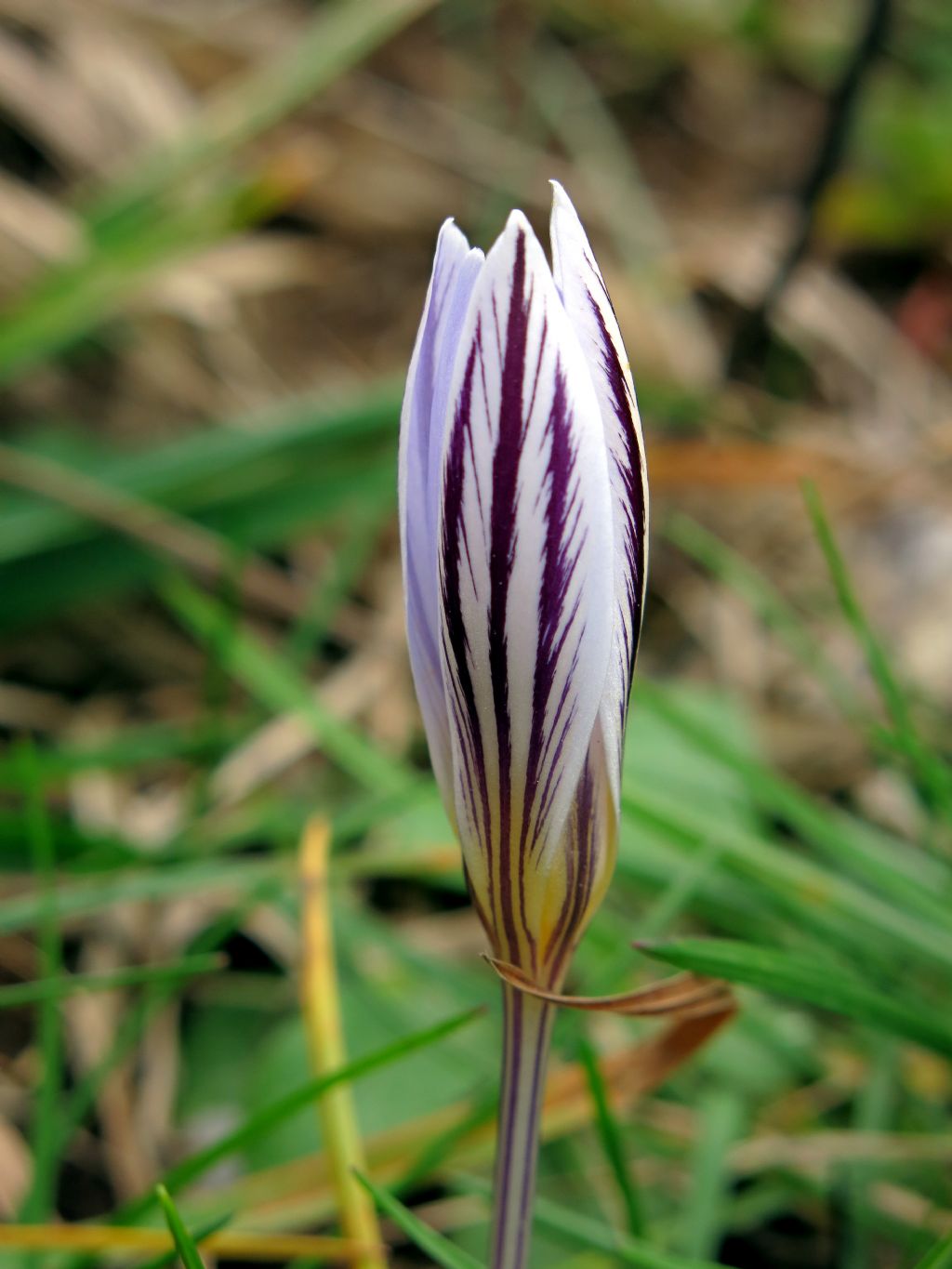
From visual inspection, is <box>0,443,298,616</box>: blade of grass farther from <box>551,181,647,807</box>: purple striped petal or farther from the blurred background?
<box>551,181,647,807</box>: purple striped petal

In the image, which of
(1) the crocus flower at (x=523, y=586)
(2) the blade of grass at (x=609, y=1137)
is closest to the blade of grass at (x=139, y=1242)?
(2) the blade of grass at (x=609, y=1137)

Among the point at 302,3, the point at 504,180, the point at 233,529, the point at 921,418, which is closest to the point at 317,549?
the point at 233,529

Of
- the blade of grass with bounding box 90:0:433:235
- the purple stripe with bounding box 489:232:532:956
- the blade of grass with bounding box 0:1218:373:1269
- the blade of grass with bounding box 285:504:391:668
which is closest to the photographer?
the purple stripe with bounding box 489:232:532:956

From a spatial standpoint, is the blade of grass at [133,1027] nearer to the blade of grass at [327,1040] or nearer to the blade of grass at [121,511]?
the blade of grass at [327,1040]

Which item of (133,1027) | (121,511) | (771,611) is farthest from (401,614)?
(133,1027)

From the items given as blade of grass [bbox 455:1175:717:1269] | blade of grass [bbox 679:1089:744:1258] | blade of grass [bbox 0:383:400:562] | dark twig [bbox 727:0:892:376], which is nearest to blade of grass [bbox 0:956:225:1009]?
blade of grass [bbox 455:1175:717:1269]
